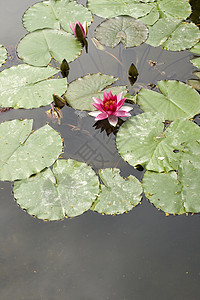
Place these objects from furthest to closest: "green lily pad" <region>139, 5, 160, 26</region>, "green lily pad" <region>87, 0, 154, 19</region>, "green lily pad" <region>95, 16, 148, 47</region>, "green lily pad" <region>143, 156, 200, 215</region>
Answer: "green lily pad" <region>87, 0, 154, 19</region>
"green lily pad" <region>139, 5, 160, 26</region>
"green lily pad" <region>95, 16, 148, 47</region>
"green lily pad" <region>143, 156, 200, 215</region>

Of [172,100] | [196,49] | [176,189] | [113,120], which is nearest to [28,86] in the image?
[113,120]

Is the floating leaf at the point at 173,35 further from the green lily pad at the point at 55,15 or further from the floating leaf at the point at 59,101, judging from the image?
the floating leaf at the point at 59,101

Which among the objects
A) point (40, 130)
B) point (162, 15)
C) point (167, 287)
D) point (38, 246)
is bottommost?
point (167, 287)

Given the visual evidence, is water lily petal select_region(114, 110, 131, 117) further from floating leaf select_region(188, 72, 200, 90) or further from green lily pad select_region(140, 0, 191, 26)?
green lily pad select_region(140, 0, 191, 26)

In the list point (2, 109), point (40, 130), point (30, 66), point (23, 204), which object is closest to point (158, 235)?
point (23, 204)

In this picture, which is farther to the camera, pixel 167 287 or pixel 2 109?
pixel 2 109

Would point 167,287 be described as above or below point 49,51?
below

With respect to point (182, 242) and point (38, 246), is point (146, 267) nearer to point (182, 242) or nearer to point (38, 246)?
point (182, 242)

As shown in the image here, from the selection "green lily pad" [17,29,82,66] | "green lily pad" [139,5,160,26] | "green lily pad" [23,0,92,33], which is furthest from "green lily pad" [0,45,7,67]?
"green lily pad" [139,5,160,26]
